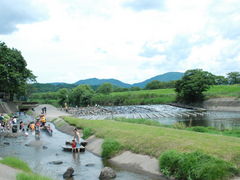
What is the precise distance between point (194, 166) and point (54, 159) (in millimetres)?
12723

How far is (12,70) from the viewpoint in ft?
239

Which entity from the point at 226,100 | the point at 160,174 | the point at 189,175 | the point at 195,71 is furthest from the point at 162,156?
the point at 195,71

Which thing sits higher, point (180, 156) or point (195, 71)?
point (195, 71)

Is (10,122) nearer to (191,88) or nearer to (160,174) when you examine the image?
(160,174)

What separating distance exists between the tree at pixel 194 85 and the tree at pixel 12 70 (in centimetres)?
5166

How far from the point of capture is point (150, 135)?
22969mm

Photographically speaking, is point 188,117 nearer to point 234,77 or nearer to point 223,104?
point 223,104

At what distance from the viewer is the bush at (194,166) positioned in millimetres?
13930

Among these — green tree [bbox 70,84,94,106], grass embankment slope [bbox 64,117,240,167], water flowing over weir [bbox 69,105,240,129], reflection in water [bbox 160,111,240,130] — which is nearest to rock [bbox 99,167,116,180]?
grass embankment slope [bbox 64,117,240,167]

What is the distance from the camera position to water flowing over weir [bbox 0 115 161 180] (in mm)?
18234

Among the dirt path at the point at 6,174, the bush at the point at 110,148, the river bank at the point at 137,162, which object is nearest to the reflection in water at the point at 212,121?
the bush at the point at 110,148

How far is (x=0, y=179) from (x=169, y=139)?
12.0 meters

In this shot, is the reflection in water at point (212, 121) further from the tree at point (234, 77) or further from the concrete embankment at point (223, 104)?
the tree at point (234, 77)

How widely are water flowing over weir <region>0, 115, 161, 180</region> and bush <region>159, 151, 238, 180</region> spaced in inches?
51.2
